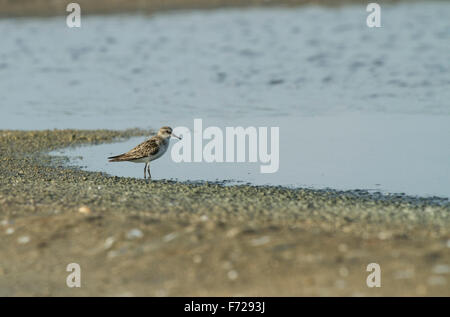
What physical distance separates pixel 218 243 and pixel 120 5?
121 feet

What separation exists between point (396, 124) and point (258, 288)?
418 inches

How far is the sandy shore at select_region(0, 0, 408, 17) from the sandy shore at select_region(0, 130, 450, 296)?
3253 cm

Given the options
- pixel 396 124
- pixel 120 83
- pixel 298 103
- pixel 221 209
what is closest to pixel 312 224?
pixel 221 209

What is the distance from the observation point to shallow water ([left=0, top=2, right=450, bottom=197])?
15.0 meters

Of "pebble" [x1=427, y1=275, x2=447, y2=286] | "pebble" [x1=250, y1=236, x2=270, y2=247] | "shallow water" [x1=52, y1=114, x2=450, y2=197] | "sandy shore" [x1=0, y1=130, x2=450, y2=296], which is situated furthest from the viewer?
"shallow water" [x1=52, y1=114, x2=450, y2=197]

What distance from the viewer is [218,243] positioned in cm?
924

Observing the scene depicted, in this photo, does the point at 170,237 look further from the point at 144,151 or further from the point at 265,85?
the point at 265,85

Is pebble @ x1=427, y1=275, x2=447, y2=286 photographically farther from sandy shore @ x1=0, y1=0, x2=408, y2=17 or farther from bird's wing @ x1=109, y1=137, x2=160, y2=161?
sandy shore @ x1=0, y1=0, x2=408, y2=17

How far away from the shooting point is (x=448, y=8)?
43.9 m

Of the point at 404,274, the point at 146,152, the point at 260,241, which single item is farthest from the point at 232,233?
the point at 146,152

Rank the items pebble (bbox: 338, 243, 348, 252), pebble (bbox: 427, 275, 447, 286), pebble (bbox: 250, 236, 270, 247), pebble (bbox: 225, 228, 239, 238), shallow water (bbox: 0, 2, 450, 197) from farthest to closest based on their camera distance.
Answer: shallow water (bbox: 0, 2, 450, 197)
pebble (bbox: 225, 228, 239, 238)
pebble (bbox: 250, 236, 270, 247)
pebble (bbox: 338, 243, 348, 252)
pebble (bbox: 427, 275, 447, 286)

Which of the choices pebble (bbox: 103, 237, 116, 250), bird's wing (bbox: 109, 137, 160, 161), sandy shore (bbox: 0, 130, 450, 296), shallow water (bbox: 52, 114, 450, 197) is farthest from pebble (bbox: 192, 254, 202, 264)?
bird's wing (bbox: 109, 137, 160, 161)

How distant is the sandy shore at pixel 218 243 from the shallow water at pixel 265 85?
233 cm

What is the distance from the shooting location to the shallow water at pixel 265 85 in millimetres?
14953
